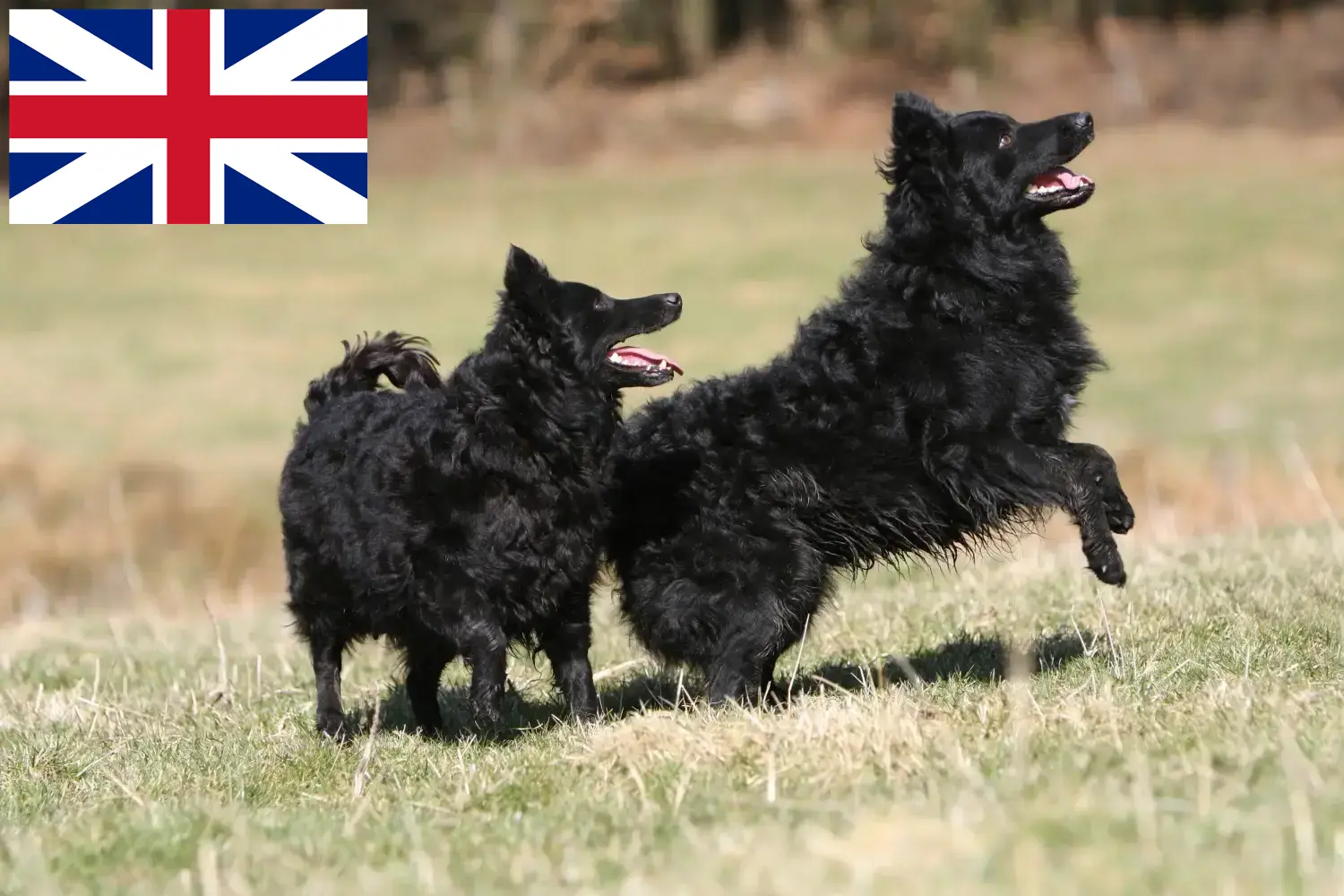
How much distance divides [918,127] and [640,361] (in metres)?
1.44

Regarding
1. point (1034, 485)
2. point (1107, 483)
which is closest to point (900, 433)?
point (1034, 485)

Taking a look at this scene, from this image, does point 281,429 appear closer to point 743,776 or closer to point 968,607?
point 968,607

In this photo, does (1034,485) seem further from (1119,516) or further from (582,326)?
(582,326)

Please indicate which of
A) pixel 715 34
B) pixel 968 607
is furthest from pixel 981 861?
pixel 715 34

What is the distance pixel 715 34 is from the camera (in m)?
52.8

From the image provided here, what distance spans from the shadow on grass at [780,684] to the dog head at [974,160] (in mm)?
1777

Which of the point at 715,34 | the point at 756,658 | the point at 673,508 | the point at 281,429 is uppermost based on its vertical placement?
the point at 715,34

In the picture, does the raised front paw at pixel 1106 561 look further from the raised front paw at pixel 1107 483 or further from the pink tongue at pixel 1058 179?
the pink tongue at pixel 1058 179

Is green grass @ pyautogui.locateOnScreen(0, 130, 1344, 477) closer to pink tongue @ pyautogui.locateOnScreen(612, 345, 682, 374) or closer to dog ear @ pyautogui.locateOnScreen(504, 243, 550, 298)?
pink tongue @ pyautogui.locateOnScreen(612, 345, 682, 374)

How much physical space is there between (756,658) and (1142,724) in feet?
6.09

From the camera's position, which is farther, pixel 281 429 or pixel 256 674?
pixel 281 429

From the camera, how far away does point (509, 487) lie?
6.37 meters

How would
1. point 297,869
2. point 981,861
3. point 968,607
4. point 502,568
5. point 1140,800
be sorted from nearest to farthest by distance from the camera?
point 981,861 < point 1140,800 < point 297,869 < point 502,568 < point 968,607

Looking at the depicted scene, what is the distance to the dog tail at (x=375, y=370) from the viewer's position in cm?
744
